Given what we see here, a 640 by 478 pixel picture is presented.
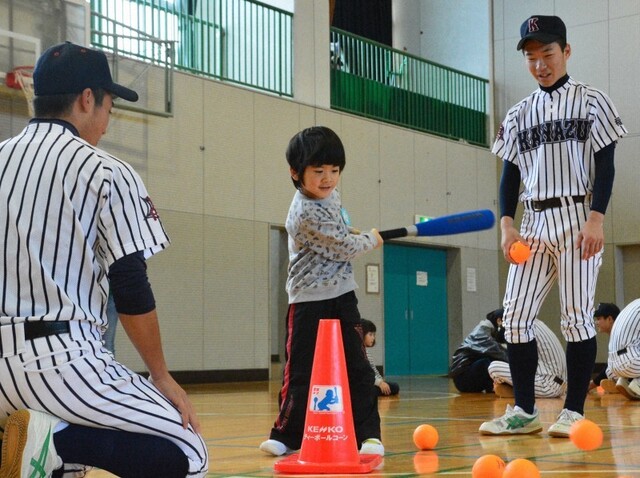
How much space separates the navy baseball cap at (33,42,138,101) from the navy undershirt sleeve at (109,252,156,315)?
43 centimetres

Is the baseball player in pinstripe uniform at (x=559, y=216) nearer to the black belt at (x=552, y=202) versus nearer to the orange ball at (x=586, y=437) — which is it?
the black belt at (x=552, y=202)

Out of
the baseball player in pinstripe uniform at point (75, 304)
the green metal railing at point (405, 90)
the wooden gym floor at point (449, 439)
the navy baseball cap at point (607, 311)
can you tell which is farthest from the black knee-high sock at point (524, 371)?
the green metal railing at point (405, 90)

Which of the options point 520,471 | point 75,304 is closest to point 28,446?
point 75,304

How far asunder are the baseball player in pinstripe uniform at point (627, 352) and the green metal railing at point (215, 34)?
235 inches

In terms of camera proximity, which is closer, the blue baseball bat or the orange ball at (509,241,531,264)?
the blue baseball bat

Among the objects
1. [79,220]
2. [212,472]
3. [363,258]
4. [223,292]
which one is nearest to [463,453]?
[212,472]

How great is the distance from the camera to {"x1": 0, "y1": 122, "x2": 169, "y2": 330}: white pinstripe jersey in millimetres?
2033

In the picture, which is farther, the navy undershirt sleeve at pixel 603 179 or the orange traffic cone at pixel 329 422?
the navy undershirt sleeve at pixel 603 179

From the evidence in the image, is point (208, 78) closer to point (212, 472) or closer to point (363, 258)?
point (363, 258)

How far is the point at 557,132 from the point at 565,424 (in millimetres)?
1336

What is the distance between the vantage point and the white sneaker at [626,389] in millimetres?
7834

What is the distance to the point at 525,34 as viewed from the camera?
4.49 metres

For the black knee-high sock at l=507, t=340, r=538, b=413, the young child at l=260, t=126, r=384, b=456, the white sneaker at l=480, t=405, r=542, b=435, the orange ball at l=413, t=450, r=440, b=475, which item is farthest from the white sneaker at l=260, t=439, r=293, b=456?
the black knee-high sock at l=507, t=340, r=538, b=413

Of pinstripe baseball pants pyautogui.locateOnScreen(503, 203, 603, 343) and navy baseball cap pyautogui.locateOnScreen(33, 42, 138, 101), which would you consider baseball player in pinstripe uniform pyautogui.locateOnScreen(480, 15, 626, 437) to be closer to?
pinstripe baseball pants pyautogui.locateOnScreen(503, 203, 603, 343)
